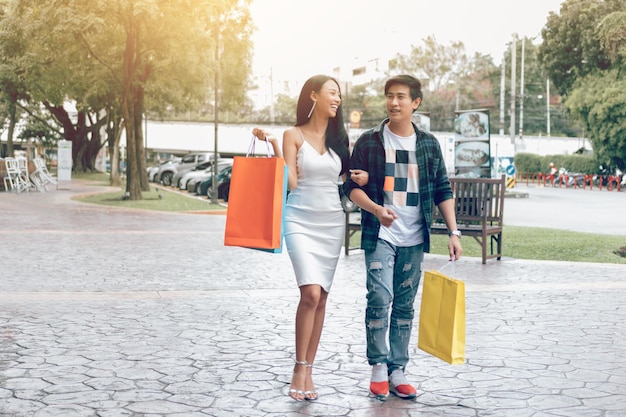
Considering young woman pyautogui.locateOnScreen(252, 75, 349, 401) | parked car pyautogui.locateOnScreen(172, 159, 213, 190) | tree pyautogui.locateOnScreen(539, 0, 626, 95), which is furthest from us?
tree pyautogui.locateOnScreen(539, 0, 626, 95)

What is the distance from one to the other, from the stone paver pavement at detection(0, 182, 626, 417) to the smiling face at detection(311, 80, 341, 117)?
162 cm

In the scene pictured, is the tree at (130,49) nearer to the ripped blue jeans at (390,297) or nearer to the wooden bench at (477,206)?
the wooden bench at (477,206)

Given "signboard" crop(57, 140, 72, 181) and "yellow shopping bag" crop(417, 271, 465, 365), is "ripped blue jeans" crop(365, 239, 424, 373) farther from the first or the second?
"signboard" crop(57, 140, 72, 181)

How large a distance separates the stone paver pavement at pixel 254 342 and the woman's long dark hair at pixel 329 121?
1403mm

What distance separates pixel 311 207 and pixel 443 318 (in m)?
0.95

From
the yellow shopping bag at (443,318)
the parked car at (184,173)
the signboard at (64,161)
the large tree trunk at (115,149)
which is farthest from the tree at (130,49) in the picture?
the yellow shopping bag at (443,318)

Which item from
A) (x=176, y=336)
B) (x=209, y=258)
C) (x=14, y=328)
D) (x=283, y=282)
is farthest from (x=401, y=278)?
(x=209, y=258)

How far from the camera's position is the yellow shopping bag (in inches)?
185

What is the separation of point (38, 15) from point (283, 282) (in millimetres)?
20682

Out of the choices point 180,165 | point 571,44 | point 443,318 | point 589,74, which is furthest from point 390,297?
point 571,44

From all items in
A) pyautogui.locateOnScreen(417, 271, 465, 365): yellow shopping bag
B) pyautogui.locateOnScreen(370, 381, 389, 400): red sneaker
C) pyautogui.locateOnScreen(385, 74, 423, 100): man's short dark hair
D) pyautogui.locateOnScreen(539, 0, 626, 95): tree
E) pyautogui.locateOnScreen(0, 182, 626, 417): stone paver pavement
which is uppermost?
pyautogui.locateOnScreen(539, 0, 626, 95): tree

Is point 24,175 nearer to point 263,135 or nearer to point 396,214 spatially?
point 263,135

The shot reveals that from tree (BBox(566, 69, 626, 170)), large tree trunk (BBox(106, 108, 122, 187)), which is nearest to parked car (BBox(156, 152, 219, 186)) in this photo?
large tree trunk (BBox(106, 108, 122, 187))

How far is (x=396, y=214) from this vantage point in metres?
4.83
